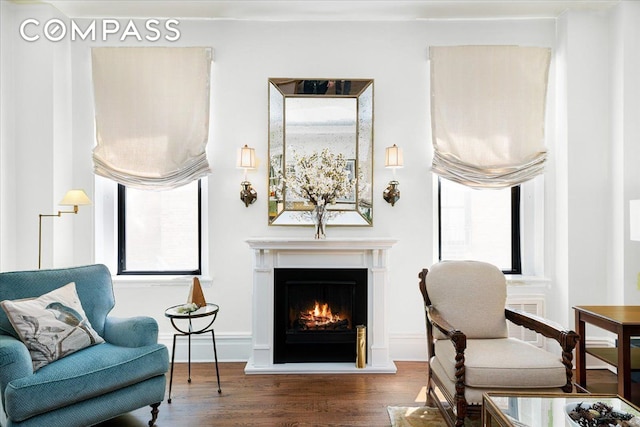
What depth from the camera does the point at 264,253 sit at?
3.62m

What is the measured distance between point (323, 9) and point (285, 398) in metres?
3.24

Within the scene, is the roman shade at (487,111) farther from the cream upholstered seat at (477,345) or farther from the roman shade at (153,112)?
the roman shade at (153,112)

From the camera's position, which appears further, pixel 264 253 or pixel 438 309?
pixel 264 253

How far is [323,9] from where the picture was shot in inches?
147

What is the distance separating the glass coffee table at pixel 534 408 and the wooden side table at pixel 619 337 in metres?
0.77

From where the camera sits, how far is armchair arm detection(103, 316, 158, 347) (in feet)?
8.81

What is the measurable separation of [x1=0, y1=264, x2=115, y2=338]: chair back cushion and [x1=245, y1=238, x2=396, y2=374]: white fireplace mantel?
3.77 feet

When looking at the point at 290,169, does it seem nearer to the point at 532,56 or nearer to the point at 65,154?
the point at 65,154

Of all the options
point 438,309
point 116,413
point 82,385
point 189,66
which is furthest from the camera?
point 189,66

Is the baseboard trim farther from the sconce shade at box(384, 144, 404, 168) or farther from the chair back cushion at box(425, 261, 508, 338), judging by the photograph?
the sconce shade at box(384, 144, 404, 168)

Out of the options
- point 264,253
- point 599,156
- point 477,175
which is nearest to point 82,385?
point 264,253

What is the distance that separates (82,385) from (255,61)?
9.69 feet

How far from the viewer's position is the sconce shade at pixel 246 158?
12.4 ft

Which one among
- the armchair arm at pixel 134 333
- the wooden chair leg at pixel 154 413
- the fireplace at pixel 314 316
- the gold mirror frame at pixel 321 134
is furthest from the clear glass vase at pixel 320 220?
the wooden chair leg at pixel 154 413
